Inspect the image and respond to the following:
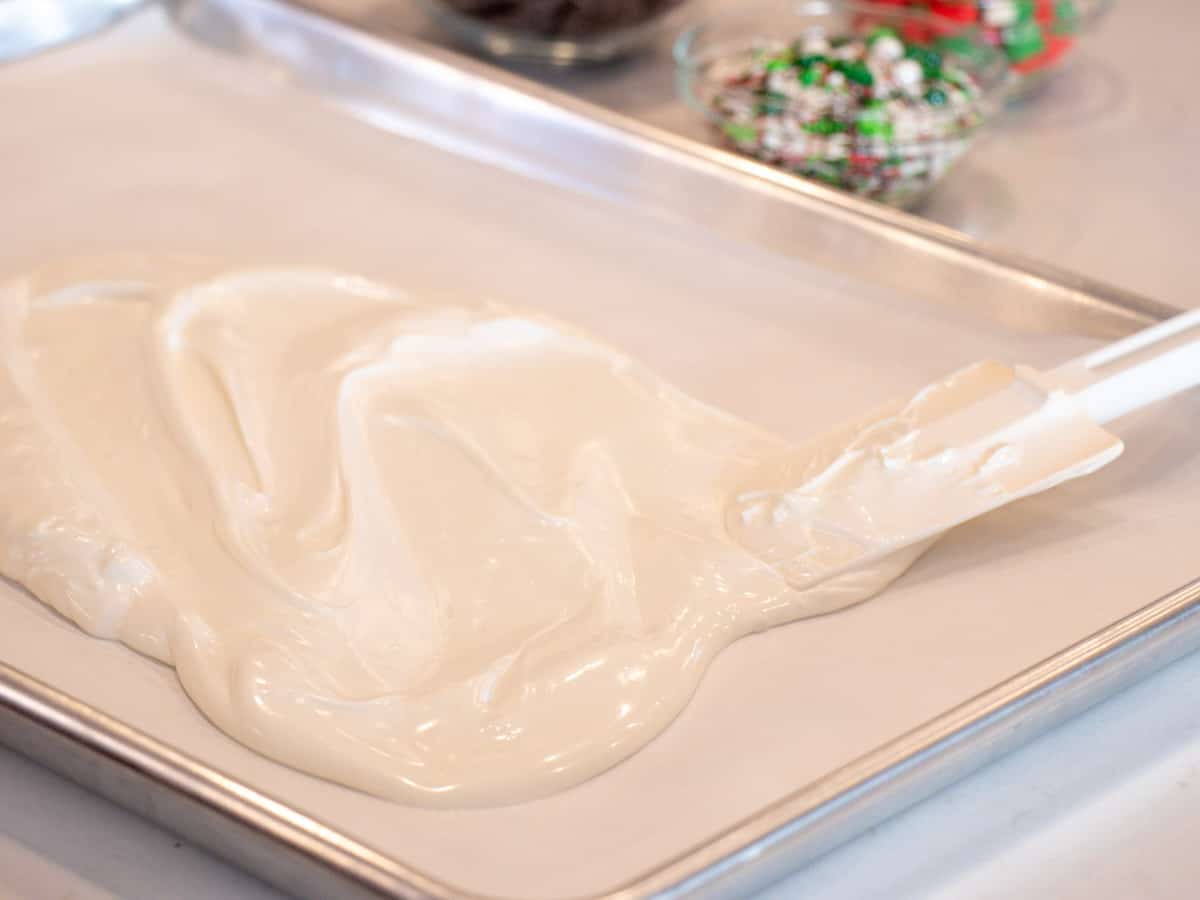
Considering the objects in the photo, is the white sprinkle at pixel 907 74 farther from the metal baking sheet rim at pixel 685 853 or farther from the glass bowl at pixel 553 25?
the metal baking sheet rim at pixel 685 853

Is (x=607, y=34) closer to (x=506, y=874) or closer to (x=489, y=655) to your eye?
(x=489, y=655)

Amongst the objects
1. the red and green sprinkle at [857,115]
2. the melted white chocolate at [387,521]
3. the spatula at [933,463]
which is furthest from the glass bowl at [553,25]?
the spatula at [933,463]

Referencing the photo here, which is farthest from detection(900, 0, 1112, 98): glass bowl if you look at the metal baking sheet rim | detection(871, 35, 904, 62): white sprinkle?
the metal baking sheet rim

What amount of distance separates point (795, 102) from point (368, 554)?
57 centimetres

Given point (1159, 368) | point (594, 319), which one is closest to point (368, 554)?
point (594, 319)

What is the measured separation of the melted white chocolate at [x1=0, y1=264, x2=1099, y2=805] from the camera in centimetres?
68

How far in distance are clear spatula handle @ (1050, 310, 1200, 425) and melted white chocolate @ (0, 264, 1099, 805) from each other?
0.07 m

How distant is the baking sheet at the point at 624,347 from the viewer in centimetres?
66

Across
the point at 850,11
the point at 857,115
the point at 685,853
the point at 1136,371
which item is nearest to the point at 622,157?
the point at 857,115

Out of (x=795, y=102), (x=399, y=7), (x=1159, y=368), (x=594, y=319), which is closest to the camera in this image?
(x=1159, y=368)

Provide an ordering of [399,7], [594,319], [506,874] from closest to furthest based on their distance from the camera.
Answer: [506,874], [594,319], [399,7]

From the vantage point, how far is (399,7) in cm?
A: 152

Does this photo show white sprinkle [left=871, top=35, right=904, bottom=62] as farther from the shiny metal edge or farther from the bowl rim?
the shiny metal edge

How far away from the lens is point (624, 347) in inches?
38.5
